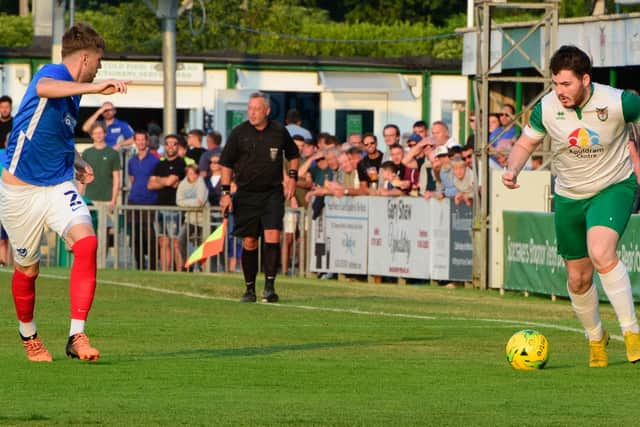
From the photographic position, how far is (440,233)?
75.4 ft

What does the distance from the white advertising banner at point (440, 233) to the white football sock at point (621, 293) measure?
1133cm

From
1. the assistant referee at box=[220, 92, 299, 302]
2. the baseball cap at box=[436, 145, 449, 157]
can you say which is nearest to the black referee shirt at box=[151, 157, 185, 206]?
the baseball cap at box=[436, 145, 449, 157]

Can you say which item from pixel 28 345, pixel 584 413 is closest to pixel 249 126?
pixel 28 345

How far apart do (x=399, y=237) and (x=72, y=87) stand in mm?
13450

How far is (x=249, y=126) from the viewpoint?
1850 cm

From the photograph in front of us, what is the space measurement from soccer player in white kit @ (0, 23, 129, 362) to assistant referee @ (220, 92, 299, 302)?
728 centimetres

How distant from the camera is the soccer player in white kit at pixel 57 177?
35.7ft

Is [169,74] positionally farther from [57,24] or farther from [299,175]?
[299,175]

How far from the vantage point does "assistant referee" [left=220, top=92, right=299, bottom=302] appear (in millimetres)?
18312

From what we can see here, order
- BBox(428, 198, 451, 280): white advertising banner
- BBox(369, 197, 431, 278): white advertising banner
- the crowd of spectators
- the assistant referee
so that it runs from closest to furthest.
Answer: the assistant referee → BBox(428, 198, 451, 280): white advertising banner → BBox(369, 197, 431, 278): white advertising banner → the crowd of spectators

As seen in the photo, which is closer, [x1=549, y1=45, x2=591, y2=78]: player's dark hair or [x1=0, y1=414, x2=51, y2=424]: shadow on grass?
[x1=0, y1=414, x2=51, y2=424]: shadow on grass

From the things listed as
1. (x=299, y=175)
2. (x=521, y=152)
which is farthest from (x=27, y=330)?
(x=299, y=175)

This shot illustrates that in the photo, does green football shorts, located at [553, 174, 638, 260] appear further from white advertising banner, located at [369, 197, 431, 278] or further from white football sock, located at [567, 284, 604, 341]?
white advertising banner, located at [369, 197, 431, 278]

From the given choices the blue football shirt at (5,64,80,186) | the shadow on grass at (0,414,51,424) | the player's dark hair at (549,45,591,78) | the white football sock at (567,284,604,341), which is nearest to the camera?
the shadow on grass at (0,414,51,424)
